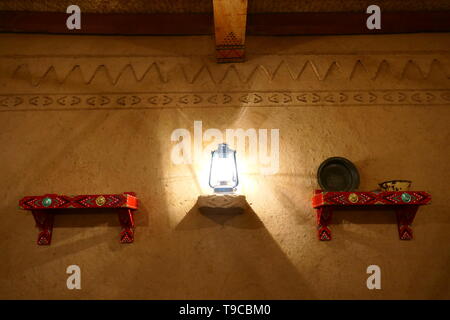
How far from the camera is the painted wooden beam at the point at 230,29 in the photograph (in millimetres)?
2275

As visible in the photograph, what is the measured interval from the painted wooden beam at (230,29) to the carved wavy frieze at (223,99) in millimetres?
312

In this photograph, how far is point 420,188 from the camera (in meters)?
2.46

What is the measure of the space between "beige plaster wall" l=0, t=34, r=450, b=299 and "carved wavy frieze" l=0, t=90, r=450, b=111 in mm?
11

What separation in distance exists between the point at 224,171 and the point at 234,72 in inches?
33.8

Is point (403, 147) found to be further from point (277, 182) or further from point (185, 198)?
point (185, 198)

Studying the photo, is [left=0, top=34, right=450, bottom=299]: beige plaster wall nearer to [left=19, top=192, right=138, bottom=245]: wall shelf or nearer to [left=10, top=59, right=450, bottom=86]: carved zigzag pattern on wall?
[left=10, top=59, right=450, bottom=86]: carved zigzag pattern on wall

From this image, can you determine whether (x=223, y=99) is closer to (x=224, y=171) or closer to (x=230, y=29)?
(x=230, y=29)

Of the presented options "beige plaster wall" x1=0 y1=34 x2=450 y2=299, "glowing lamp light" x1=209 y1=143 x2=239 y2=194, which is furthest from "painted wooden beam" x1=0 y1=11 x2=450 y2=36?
"glowing lamp light" x1=209 y1=143 x2=239 y2=194

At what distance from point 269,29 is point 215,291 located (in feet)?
6.79

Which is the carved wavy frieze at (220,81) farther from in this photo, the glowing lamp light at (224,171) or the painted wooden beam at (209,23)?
the glowing lamp light at (224,171)

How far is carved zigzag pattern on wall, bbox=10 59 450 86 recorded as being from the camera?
268 cm

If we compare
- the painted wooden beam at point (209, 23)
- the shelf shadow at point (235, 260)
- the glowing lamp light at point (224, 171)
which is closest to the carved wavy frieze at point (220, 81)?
the painted wooden beam at point (209, 23)
